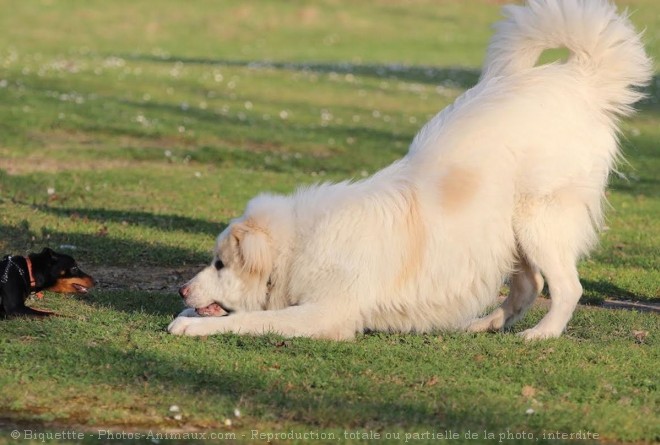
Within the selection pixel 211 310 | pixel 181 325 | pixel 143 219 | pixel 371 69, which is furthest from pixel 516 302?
pixel 371 69

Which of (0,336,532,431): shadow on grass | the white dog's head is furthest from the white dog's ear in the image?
(0,336,532,431): shadow on grass

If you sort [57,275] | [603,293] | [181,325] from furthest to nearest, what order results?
1. [603,293]
2. [57,275]
3. [181,325]

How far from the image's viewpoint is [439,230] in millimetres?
7586

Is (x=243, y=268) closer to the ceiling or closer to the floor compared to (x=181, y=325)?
closer to the ceiling

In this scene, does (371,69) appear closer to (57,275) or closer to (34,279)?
(57,275)

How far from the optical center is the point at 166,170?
15.6m

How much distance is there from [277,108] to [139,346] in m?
15.7

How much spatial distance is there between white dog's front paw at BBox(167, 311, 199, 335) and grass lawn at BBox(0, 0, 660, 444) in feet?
0.41

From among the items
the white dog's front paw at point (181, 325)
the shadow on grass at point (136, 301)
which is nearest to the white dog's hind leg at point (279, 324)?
the white dog's front paw at point (181, 325)

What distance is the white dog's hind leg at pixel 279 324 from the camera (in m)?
7.39

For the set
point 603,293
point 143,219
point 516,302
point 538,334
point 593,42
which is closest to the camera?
point 538,334

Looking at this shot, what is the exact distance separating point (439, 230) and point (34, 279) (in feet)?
10.5

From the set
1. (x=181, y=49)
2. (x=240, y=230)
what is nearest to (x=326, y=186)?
(x=240, y=230)

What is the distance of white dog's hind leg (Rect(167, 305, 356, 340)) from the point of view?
24.2 feet
